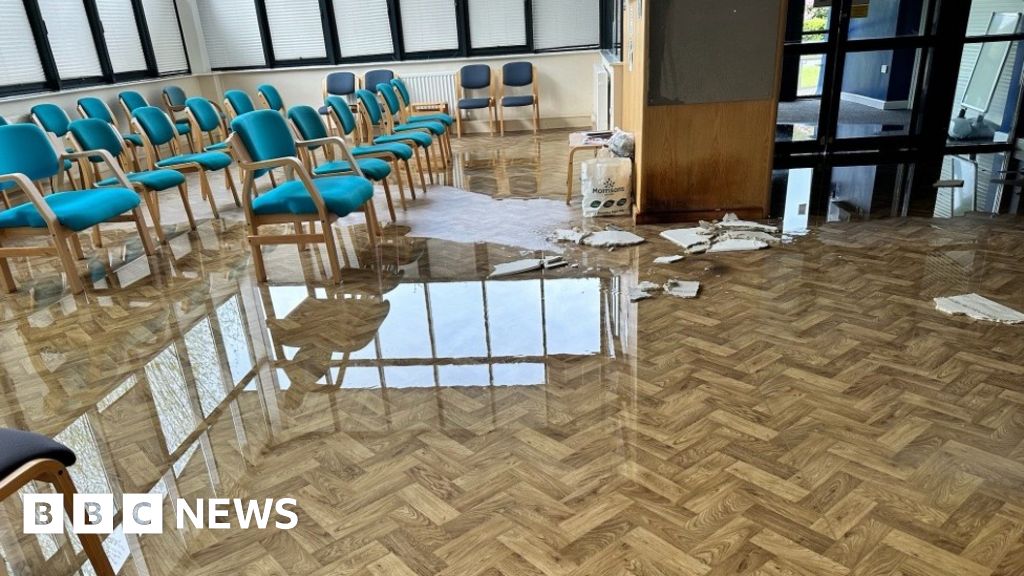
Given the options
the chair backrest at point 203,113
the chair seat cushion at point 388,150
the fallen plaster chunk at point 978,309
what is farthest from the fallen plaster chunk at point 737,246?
the chair backrest at point 203,113

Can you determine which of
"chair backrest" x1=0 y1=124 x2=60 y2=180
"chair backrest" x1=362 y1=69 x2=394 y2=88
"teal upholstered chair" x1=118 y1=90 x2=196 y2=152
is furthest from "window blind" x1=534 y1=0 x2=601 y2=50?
"chair backrest" x1=0 y1=124 x2=60 y2=180

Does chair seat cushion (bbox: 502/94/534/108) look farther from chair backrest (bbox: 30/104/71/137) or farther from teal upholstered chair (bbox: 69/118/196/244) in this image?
chair backrest (bbox: 30/104/71/137)

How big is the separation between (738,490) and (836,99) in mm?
5067

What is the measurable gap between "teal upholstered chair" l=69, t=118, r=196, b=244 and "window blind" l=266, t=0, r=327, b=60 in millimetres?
4707

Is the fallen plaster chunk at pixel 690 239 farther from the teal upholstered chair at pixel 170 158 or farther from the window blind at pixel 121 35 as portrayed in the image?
the window blind at pixel 121 35

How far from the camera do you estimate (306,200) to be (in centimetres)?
385

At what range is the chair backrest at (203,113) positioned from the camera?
21.9ft

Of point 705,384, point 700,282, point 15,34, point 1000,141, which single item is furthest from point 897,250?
point 15,34

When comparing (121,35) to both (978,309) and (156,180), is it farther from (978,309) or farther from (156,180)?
(978,309)

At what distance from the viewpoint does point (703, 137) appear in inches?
175

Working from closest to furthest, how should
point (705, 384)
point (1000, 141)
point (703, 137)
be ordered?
point (705, 384)
point (703, 137)
point (1000, 141)

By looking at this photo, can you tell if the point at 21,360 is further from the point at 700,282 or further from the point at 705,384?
the point at 700,282

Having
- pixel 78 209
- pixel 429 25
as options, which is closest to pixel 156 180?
pixel 78 209

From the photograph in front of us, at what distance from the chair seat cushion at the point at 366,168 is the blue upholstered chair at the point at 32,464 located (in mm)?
3184
